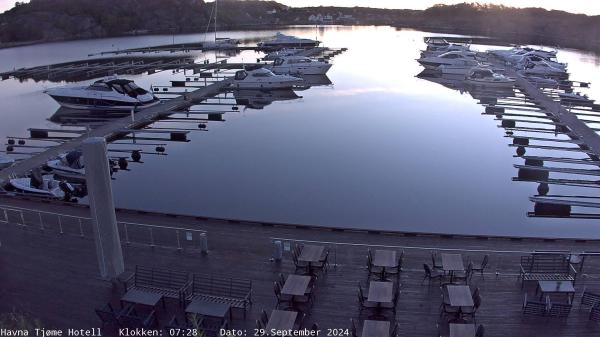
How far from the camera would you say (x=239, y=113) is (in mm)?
33062

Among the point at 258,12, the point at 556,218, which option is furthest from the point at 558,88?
the point at 258,12

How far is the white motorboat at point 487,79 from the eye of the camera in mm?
38781

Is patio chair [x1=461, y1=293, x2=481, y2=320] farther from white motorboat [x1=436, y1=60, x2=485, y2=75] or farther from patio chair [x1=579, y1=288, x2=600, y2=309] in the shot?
white motorboat [x1=436, y1=60, x2=485, y2=75]

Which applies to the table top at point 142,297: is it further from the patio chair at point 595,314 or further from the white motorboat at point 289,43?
the white motorboat at point 289,43

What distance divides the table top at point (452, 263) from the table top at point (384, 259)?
37.9 inches

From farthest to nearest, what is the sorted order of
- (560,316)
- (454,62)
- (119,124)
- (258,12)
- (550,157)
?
(258,12)
(454,62)
(119,124)
(550,157)
(560,316)

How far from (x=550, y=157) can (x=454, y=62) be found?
26.6m

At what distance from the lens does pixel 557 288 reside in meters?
8.93

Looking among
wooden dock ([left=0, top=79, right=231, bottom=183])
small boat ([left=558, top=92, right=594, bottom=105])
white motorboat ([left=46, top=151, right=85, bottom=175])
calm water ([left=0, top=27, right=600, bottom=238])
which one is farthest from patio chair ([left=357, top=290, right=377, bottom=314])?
small boat ([left=558, top=92, right=594, bottom=105])

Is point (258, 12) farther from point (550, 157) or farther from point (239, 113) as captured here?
point (550, 157)

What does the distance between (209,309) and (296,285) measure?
5.29 feet

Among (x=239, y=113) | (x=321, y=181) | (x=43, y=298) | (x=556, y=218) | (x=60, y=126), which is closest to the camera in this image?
(x=43, y=298)

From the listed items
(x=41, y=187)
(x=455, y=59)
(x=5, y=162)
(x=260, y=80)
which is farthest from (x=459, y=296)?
(x=455, y=59)

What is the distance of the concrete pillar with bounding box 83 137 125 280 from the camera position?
8281 mm
